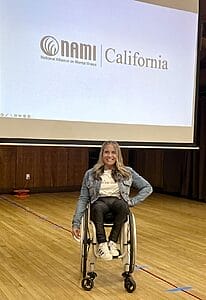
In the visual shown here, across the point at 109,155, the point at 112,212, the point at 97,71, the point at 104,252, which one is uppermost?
the point at 97,71

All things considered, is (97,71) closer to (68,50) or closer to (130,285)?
(68,50)

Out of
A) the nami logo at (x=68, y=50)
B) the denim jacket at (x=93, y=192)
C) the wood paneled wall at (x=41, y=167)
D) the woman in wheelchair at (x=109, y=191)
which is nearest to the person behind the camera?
the woman in wheelchair at (x=109, y=191)

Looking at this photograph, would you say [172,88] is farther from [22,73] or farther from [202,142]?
[202,142]

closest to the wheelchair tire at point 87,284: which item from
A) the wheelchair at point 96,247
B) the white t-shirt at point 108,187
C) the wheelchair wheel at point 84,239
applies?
the wheelchair at point 96,247

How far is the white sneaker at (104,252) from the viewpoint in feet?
9.23

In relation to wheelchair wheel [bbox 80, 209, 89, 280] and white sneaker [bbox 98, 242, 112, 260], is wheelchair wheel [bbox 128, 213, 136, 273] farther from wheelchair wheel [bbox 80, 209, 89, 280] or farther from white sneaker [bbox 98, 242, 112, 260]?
wheelchair wheel [bbox 80, 209, 89, 280]

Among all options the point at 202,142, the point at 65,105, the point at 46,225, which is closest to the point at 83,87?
the point at 65,105

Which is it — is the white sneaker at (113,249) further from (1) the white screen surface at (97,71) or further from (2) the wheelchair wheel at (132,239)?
(1) the white screen surface at (97,71)

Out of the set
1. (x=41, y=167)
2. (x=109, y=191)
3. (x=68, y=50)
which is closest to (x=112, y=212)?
(x=109, y=191)

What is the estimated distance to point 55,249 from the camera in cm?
410

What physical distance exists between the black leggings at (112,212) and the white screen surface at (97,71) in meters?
0.83

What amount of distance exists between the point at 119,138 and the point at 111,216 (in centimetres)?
100

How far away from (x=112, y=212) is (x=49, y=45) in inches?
56.5

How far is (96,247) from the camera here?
290cm
